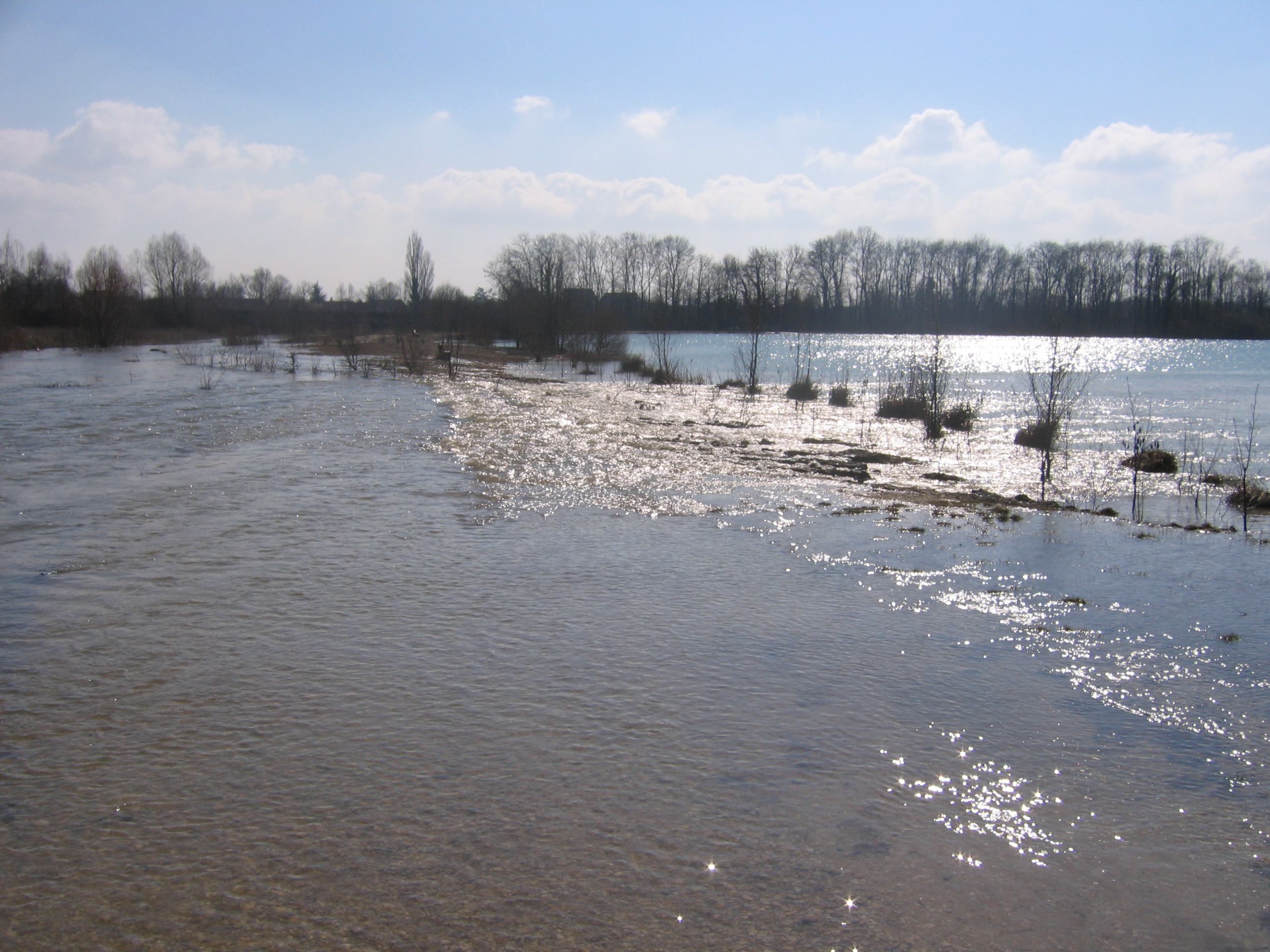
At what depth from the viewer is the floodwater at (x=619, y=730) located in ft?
7.66

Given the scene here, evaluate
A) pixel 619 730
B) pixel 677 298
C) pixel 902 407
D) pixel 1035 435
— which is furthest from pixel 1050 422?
pixel 677 298

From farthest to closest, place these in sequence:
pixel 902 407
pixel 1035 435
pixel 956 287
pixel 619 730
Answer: pixel 956 287
pixel 902 407
pixel 1035 435
pixel 619 730

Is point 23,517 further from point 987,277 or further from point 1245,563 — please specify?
point 987,277

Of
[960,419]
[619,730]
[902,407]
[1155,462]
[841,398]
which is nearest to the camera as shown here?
[619,730]

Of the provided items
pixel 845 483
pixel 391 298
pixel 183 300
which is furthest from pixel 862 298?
pixel 845 483

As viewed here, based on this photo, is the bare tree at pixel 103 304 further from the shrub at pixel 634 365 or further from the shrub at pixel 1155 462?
the shrub at pixel 1155 462

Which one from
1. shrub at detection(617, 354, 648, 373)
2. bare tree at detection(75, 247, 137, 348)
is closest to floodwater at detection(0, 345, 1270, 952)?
shrub at detection(617, 354, 648, 373)

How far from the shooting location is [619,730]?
11.3 feet

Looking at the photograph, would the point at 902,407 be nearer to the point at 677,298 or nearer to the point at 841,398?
the point at 841,398

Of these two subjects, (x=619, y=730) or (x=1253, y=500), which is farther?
(x=1253, y=500)

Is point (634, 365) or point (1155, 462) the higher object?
point (634, 365)

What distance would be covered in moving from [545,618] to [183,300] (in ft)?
272

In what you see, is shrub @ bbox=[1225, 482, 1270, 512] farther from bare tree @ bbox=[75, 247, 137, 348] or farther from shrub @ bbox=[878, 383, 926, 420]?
bare tree @ bbox=[75, 247, 137, 348]

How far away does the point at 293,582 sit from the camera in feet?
17.5
